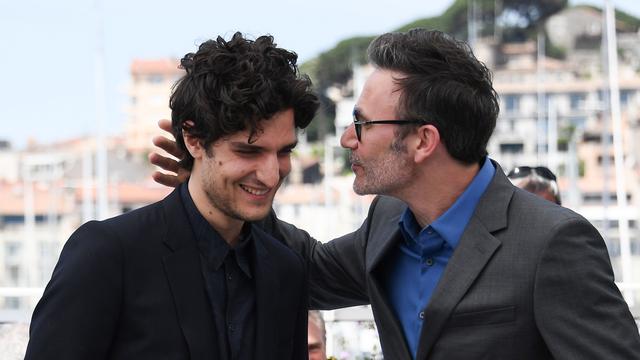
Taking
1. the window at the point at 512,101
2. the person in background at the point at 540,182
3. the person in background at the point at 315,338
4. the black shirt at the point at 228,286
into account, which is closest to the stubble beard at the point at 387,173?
the black shirt at the point at 228,286

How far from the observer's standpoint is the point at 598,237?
2555mm

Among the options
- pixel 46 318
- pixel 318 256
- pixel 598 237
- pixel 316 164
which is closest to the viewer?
pixel 46 318

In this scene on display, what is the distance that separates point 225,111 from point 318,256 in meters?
0.93

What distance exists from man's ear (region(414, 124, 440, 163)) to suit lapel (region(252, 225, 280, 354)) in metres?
0.49

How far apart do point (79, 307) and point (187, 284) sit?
0.25 m

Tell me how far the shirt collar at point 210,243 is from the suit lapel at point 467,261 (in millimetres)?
454

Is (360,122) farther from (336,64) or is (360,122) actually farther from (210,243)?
(336,64)

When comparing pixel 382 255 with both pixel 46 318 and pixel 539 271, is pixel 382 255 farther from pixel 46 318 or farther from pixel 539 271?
pixel 46 318

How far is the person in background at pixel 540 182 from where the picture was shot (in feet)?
13.2

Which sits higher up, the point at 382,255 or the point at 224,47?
the point at 224,47

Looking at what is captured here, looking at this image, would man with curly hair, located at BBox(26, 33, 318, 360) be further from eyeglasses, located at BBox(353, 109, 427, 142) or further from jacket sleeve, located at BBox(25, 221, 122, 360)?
eyeglasses, located at BBox(353, 109, 427, 142)

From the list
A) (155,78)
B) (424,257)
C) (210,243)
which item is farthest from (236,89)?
(155,78)

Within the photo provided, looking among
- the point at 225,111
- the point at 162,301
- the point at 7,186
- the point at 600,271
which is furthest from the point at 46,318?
the point at 7,186

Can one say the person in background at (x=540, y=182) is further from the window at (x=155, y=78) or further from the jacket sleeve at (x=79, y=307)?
the window at (x=155, y=78)
